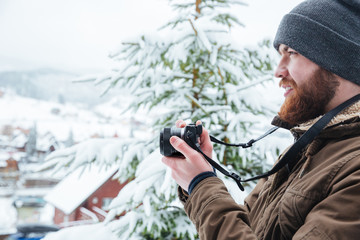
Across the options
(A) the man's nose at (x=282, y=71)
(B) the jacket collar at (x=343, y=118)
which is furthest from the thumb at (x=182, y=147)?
(A) the man's nose at (x=282, y=71)

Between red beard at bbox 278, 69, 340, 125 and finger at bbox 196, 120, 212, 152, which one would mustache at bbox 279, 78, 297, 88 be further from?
finger at bbox 196, 120, 212, 152

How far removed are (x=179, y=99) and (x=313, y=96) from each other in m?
1.48

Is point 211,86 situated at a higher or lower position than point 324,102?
lower

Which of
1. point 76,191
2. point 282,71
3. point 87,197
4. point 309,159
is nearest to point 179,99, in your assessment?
point 282,71

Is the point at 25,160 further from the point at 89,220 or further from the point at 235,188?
the point at 235,188

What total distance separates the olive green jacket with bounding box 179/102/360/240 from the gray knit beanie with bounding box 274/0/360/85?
0.16m

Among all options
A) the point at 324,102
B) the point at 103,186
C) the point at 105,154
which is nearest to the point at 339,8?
the point at 324,102

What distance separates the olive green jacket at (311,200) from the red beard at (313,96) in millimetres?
60

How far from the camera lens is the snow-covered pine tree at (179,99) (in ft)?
6.54

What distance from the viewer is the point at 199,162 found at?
2.56 ft

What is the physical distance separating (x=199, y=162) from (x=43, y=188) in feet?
74.1

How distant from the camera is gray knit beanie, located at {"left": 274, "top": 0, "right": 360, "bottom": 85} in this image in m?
0.83

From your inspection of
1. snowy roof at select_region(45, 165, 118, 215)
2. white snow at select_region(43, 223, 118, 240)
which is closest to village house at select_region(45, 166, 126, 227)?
snowy roof at select_region(45, 165, 118, 215)

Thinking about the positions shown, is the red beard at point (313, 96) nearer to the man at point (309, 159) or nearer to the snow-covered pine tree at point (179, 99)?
the man at point (309, 159)
